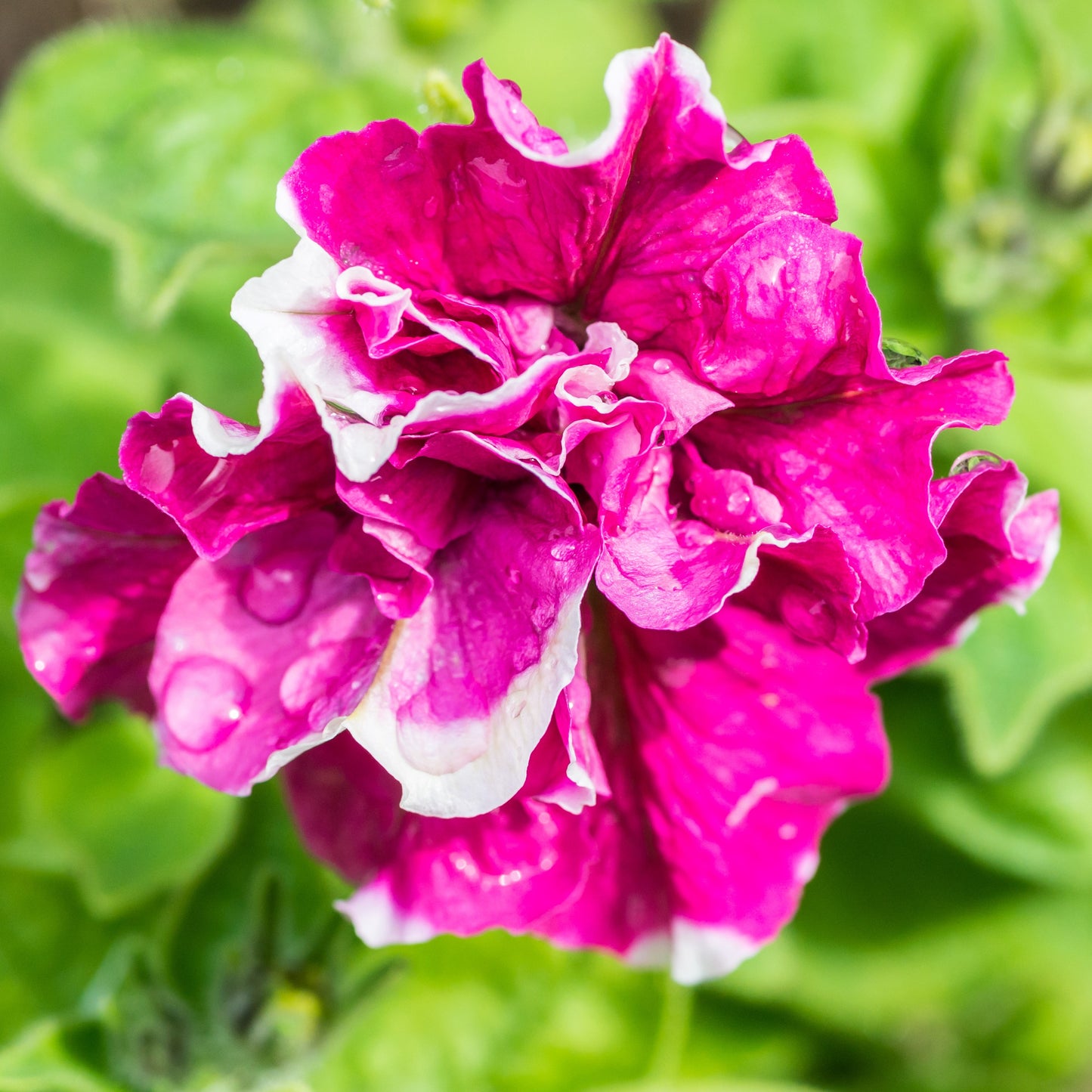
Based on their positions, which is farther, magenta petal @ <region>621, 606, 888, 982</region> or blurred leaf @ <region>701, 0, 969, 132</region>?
blurred leaf @ <region>701, 0, 969, 132</region>

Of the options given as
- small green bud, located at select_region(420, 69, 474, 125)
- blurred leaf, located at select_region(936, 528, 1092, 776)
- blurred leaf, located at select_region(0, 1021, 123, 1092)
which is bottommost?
blurred leaf, located at select_region(0, 1021, 123, 1092)

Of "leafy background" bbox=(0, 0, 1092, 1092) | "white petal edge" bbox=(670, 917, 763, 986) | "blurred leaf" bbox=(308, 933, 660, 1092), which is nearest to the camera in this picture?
"white petal edge" bbox=(670, 917, 763, 986)

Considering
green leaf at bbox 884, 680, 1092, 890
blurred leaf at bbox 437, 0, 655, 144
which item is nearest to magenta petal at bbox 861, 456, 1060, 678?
green leaf at bbox 884, 680, 1092, 890

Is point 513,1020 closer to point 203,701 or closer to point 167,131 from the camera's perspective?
point 203,701

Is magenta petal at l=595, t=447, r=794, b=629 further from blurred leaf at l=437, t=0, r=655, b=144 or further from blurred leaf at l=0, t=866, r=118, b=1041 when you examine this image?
blurred leaf at l=437, t=0, r=655, b=144

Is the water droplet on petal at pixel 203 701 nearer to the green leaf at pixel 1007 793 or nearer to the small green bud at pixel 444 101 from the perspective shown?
the small green bud at pixel 444 101

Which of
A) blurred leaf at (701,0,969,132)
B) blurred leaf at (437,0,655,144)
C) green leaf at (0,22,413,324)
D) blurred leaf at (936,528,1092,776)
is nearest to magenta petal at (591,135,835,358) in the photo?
green leaf at (0,22,413,324)

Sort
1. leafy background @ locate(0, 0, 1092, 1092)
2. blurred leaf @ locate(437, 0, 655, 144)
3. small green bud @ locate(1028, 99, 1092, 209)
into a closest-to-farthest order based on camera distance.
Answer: leafy background @ locate(0, 0, 1092, 1092), small green bud @ locate(1028, 99, 1092, 209), blurred leaf @ locate(437, 0, 655, 144)

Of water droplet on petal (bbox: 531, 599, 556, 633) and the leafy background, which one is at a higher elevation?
water droplet on petal (bbox: 531, 599, 556, 633)

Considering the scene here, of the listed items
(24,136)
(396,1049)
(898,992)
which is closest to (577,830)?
(396,1049)
